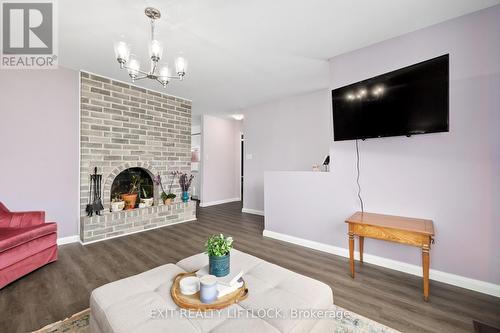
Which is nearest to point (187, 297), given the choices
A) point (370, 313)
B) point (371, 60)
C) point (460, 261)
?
point (370, 313)

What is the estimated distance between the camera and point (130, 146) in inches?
154

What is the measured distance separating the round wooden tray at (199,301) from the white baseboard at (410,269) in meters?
1.94

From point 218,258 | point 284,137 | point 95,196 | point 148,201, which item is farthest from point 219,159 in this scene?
point 218,258

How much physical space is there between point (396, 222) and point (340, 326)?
3.91 feet

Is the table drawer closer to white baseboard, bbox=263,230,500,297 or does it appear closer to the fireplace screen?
white baseboard, bbox=263,230,500,297

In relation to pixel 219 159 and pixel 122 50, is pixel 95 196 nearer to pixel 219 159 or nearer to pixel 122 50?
pixel 122 50

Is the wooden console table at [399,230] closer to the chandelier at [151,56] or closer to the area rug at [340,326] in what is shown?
the area rug at [340,326]

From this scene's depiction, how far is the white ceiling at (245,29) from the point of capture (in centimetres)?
200

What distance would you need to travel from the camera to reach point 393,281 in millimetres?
2223

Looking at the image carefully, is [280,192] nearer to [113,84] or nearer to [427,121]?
[427,121]

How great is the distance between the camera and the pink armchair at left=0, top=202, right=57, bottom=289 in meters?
2.11

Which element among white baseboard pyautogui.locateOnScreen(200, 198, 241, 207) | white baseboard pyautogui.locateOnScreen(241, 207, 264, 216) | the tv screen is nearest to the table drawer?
the tv screen

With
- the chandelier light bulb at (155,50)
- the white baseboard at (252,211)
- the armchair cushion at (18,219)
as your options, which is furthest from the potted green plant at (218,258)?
the white baseboard at (252,211)

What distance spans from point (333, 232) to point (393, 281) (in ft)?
2.74
